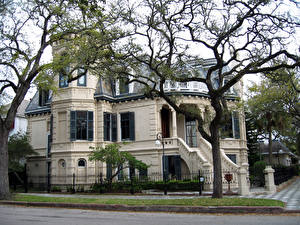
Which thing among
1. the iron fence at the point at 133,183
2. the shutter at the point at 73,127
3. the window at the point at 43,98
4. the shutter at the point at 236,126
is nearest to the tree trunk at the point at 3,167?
the iron fence at the point at 133,183

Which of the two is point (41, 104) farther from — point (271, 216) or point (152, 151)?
point (271, 216)

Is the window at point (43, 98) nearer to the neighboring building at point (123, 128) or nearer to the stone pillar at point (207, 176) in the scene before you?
the neighboring building at point (123, 128)

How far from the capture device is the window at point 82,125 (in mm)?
24750

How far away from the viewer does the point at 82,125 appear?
25.2 m

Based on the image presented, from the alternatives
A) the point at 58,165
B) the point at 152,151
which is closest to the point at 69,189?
the point at 58,165

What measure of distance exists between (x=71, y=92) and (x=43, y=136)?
6.89m

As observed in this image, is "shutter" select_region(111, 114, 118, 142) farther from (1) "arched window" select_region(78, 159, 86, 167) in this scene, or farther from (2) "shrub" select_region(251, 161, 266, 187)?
(2) "shrub" select_region(251, 161, 266, 187)

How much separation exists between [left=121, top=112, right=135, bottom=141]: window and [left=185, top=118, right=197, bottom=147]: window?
4959mm

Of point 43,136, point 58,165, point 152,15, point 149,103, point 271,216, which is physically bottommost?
point 271,216

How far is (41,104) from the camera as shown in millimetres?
30281

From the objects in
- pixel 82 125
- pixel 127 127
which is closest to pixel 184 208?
pixel 82 125

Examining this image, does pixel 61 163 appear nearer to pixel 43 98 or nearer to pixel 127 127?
pixel 127 127

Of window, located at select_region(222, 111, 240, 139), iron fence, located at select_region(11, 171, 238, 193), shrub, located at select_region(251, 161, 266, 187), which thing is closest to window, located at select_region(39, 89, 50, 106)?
iron fence, located at select_region(11, 171, 238, 193)

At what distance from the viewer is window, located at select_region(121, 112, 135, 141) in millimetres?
25903
